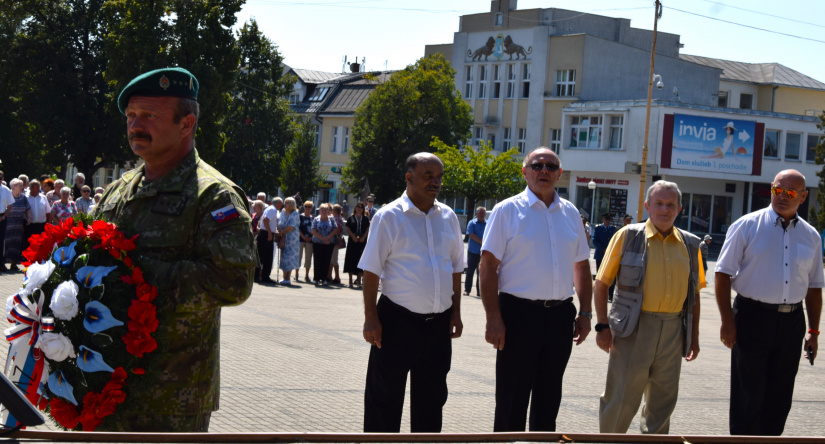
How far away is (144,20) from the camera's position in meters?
38.5

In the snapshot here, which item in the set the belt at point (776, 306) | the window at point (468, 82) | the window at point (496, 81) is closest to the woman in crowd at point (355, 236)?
the belt at point (776, 306)

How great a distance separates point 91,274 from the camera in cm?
308

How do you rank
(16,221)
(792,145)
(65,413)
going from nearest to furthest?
(65,413), (16,221), (792,145)

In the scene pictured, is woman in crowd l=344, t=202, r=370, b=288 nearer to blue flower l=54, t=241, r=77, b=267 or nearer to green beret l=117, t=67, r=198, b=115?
green beret l=117, t=67, r=198, b=115

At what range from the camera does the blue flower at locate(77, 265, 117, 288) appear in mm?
3068

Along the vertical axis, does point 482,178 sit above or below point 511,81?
below

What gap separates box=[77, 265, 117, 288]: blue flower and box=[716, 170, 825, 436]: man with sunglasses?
4.66 metres

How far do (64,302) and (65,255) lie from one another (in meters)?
0.23

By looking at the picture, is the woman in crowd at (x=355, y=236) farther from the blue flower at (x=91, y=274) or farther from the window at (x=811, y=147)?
the window at (x=811, y=147)

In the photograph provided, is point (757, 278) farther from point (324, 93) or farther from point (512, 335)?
point (324, 93)

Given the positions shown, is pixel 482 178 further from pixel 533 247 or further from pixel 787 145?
pixel 533 247

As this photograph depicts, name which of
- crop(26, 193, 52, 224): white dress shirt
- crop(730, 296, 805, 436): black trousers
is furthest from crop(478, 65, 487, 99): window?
crop(730, 296, 805, 436): black trousers

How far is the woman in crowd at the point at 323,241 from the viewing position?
20359 millimetres

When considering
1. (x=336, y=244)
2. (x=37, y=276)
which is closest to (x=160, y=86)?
(x=37, y=276)
